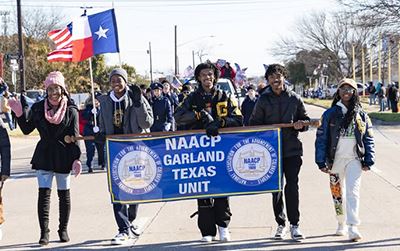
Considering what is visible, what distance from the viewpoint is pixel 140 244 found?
8.06 meters

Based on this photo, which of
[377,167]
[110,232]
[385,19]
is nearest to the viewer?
[110,232]

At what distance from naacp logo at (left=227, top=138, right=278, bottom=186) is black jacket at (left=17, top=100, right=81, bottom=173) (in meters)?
1.81

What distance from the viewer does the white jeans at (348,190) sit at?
773 centimetres

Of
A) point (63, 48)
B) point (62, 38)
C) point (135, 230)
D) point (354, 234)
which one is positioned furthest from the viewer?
point (62, 38)

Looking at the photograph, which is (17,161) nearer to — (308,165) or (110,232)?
(308,165)

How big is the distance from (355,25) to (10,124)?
1770 cm

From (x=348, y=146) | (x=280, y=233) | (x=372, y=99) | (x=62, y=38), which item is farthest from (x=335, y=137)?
(x=372, y=99)

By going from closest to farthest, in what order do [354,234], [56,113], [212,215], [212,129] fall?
1. [354,234]
2. [212,129]
3. [212,215]
4. [56,113]

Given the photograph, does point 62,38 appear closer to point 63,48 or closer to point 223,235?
point 63,48

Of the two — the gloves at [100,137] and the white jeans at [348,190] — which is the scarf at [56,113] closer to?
the gloves at [100,137]

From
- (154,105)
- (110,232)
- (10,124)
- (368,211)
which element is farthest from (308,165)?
(10,124)

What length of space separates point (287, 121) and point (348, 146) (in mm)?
717

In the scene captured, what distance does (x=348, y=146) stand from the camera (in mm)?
7863

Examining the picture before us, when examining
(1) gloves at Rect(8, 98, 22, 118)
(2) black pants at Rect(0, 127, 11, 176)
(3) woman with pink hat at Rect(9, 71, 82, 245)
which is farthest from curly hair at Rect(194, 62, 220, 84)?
(2) black pants at Rect(0, 127, 11, 176)
